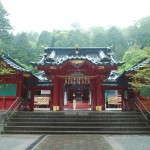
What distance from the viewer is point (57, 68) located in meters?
18.9

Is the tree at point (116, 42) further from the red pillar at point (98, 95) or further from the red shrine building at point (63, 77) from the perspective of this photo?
the red pillar at point (98, 95)

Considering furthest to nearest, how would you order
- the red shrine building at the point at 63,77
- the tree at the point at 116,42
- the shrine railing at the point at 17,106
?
the tree at the point at 116,42 → the red shrine building at the point at 63,77 → the shrine railing at the point at 17,106

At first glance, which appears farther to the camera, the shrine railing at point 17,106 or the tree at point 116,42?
the tree at point 116,42

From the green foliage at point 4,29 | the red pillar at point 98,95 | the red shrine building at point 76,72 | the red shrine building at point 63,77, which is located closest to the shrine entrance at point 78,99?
the red shrine building at point 63,77

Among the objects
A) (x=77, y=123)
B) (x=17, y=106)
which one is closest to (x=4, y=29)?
(x=17, y=106)

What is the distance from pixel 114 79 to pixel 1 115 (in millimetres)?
12035

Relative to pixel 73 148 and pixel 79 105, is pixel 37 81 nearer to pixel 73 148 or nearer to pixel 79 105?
pixel 79 105

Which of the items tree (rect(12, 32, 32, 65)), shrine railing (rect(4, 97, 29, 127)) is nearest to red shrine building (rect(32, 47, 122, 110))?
shrine railing (rect(4, 97, 29, 127))

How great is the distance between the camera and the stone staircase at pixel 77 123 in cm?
1412

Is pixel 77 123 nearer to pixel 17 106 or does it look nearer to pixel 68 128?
pixel 68 128

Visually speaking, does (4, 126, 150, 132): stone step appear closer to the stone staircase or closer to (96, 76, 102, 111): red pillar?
the stone staircase

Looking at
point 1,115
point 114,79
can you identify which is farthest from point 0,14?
point 1,115

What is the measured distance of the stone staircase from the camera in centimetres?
1412

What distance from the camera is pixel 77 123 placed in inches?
592
